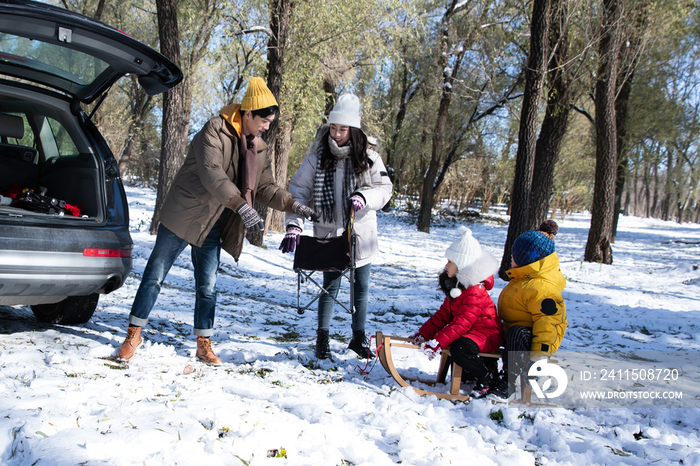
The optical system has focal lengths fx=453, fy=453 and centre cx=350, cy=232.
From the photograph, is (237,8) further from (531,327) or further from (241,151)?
(531,327)

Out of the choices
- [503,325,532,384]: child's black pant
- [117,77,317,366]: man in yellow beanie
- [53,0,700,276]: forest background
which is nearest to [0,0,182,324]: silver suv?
[117,77,317,366]: man in yellow beanie

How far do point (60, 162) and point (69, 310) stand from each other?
1279mm

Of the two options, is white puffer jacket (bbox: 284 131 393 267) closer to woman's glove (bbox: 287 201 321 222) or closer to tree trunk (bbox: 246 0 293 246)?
woman's glove (bbox: 287 201 321 222)

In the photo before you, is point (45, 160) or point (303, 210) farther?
point (45, 160)

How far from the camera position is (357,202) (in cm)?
343

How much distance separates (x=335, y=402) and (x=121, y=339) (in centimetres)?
196

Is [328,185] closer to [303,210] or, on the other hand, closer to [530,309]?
[303,210]

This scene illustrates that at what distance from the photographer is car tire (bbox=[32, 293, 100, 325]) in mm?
3648

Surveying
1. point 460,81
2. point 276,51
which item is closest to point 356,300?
point 276,51

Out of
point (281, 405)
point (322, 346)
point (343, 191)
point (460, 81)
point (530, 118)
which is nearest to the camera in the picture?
point (281, 405)

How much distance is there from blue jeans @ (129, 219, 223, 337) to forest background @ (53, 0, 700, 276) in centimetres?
552

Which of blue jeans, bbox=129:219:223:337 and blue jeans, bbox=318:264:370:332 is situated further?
blue jeans, bbox=318:264:370:332

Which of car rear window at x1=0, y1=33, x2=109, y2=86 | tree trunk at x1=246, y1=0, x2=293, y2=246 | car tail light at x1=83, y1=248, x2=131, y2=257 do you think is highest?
tree trunk at x1=246, y1=0, x2=293, y2=246

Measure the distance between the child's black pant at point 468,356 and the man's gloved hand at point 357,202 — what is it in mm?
1191
